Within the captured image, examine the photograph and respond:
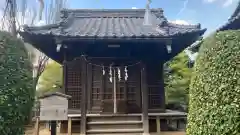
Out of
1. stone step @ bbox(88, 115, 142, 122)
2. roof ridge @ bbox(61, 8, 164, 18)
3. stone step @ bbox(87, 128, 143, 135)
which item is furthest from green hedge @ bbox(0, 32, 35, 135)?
roof ridge @ bbox(61, 8, 164, 18)

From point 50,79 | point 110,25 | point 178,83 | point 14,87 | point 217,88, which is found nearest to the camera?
point 217,88

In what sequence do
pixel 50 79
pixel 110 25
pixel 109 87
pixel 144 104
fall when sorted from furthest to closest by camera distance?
pixel 50 79 → pixel 110 25 → pixel 109 87 → pixel 144 104

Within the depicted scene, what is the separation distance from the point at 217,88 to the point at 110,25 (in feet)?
23.5

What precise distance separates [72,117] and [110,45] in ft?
8.68

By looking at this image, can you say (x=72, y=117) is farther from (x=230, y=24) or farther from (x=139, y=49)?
(x=230, y=24)

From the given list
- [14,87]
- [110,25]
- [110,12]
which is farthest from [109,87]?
[14,87]

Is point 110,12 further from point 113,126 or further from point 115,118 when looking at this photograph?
point 113,126

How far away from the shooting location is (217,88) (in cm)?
311

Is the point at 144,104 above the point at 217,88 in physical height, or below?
below

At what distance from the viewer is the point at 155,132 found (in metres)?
8.46

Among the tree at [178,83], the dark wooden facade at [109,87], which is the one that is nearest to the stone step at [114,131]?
the dark wooden facade at [109,87]

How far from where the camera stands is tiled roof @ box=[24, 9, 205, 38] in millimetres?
8059

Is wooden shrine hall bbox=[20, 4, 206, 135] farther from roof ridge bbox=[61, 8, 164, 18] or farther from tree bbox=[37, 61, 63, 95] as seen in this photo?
tree bbox=[37, 61, 63, 95]

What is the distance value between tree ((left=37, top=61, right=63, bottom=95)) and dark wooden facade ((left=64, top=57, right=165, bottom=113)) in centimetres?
846
